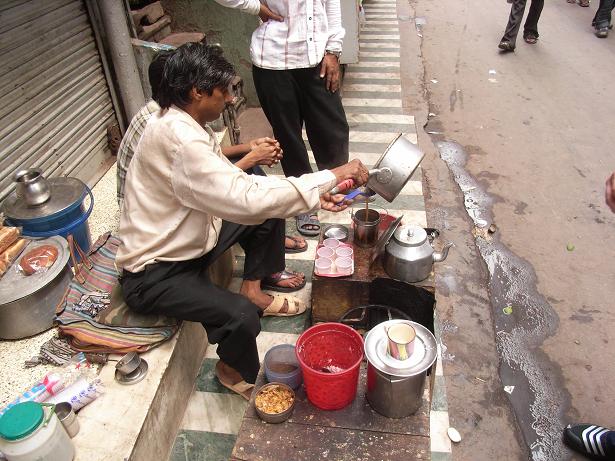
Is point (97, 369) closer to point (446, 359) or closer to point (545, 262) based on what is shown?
point (446, 359)

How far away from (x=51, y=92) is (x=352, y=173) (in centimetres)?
257

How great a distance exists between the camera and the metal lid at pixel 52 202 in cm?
271

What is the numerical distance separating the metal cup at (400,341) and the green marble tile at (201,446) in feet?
4.02

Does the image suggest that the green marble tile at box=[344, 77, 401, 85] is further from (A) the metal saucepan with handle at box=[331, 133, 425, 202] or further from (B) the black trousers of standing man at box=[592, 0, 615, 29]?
(A) the metal saucepan with handle at box=[331, 133, 425, 202]

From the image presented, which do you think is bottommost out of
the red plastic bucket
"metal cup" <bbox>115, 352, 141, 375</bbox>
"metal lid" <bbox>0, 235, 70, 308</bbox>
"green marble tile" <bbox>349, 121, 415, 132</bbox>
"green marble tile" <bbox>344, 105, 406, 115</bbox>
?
"green marble tile" <bbox>344, 105, 406, 115</bbox>

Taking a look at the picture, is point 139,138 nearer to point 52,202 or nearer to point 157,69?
point 157,69

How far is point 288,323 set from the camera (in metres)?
3.24

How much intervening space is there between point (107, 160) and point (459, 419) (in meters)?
3.58

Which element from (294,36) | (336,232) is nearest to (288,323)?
(336,232)

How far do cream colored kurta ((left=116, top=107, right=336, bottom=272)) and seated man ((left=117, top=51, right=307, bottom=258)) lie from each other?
282 mm

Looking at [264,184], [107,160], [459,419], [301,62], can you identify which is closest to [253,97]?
[107,160]

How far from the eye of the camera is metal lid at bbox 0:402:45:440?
1.70 m

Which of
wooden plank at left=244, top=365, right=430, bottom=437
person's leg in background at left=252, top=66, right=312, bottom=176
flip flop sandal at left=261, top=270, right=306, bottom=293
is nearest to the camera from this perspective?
wooden plank at left=244, top=365, right=430, bottom=437

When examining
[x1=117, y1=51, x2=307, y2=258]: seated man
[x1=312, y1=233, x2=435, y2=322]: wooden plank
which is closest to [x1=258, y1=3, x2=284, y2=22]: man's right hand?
[x1=117, y1=51, x2=307, y2=258]: seated man
